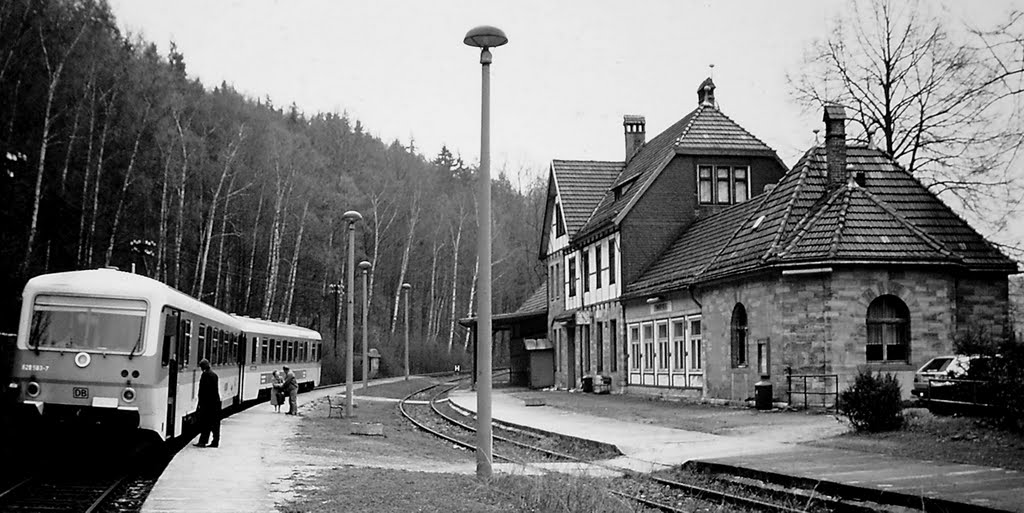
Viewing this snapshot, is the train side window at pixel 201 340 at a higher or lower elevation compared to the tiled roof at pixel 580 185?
lower

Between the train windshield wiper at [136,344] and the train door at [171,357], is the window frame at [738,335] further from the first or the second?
the train windshield wiper at [136,344]

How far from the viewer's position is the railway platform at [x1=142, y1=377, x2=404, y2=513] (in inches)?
486

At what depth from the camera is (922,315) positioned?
27.2 m

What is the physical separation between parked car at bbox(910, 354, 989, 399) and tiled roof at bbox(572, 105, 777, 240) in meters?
15.2

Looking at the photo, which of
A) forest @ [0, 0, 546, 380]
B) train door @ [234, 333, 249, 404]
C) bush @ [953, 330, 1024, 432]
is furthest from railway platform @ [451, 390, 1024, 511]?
forest @ [0, 0, 546, 380]

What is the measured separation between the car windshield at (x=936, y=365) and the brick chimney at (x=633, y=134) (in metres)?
25.9

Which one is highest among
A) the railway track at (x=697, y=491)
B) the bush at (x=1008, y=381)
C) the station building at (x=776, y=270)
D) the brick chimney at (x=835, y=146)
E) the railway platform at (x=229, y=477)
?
the brick chimney at (x=835, y=146)

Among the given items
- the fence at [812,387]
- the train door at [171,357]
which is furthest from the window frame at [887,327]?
the train door at [171,357]

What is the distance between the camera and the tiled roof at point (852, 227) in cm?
2725

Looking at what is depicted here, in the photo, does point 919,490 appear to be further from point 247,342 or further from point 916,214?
point 247,342

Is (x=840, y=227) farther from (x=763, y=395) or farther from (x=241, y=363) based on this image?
(x=241, y=363)

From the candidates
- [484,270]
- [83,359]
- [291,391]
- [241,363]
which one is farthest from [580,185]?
[83,359]

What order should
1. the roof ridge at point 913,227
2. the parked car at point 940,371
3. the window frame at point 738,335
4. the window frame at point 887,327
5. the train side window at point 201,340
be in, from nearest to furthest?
the parked car at point 940,371
the train side window at point 201,340
the window frame at point 887,327
the roof ridge at point 913,227
the window frame at point 738,335

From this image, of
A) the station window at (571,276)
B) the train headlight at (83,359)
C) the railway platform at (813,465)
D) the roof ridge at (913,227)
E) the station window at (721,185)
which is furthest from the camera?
the station window at (571,276)
